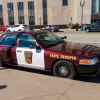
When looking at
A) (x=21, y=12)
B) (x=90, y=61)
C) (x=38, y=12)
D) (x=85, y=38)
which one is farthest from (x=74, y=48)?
(x=21, y=12)

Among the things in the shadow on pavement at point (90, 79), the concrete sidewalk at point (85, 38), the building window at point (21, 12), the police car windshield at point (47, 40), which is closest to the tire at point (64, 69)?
the shadow on pavement at point (90, 79)

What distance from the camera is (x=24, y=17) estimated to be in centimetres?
7631

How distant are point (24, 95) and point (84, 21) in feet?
206

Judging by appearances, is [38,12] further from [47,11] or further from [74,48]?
[74,48]

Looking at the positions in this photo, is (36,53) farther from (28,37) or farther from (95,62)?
(95,62)

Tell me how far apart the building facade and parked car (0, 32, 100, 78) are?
5946 centimetres

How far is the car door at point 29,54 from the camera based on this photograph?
785 cm

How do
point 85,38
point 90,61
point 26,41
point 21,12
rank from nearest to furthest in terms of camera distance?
point 90,61, point 26,41, point 85,38, point 21,12

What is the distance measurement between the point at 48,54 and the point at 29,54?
2.31 ft

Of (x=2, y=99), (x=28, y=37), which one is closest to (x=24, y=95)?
(x=2, y=99)

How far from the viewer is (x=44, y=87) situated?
6.74m

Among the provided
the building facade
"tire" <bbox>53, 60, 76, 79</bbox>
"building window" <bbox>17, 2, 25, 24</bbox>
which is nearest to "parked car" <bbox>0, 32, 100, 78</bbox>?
"tire" <bbox>53, 60, 76, 79</bbox>

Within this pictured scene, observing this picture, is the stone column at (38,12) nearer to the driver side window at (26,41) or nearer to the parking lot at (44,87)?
the driver side window at (26,41)

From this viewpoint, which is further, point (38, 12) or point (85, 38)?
point (38, 12)
